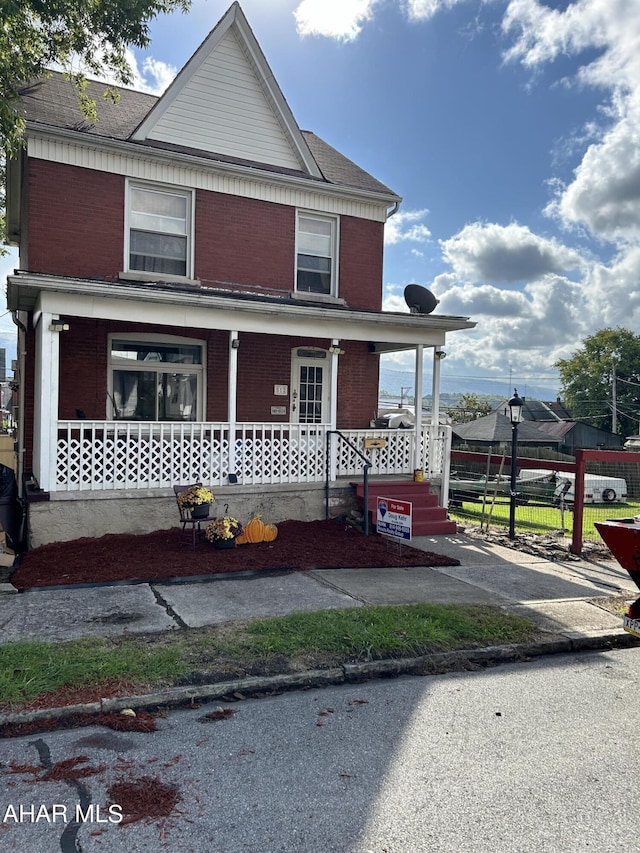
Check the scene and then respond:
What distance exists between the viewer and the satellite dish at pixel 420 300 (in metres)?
13.6

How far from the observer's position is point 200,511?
964cm

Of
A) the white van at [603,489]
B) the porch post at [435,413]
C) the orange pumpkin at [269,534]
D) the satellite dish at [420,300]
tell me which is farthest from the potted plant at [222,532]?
the white van at [603,489]

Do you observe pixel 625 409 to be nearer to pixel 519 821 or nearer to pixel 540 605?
pixel 540 605

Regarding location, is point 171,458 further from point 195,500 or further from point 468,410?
point 468,410

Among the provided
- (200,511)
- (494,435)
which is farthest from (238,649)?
(494,435)

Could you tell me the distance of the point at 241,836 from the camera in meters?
3.10

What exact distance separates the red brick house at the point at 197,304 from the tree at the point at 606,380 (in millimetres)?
59289

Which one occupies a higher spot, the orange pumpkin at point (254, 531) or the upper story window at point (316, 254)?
the upper story window at point (316, 254)

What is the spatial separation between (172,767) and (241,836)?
797mm

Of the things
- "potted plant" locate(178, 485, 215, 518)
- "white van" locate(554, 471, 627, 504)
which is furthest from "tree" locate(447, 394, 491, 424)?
"potted plant" locate(178, 485, 215, 518)

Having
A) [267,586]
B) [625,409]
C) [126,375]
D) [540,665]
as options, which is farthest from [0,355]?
[625,409]

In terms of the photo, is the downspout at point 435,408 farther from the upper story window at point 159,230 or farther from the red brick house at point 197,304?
the upper story window at point 159,230

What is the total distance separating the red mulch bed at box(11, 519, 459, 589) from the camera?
7.99 metres

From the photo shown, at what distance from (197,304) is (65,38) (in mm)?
5363
